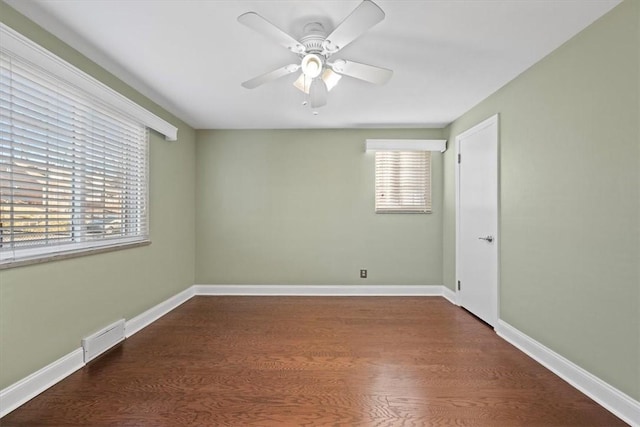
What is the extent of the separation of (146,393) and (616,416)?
2797 millimetres

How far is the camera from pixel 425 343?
2.79 metres

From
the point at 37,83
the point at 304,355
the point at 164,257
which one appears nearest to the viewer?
the point at 37,83

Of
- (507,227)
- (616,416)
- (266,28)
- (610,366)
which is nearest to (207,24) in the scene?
(266,28)

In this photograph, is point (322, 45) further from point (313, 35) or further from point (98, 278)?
point (98, 278)

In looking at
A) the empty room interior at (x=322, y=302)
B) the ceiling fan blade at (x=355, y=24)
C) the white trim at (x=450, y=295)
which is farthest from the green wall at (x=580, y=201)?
the ceiling fan blade at (x=355, y=24)

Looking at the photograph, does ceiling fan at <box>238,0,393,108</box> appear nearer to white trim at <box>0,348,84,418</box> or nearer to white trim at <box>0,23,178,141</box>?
white trim at <box>0,23,178,141</box>

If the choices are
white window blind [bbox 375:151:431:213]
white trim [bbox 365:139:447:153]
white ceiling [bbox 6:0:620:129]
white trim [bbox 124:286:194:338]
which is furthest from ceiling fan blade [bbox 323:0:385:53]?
white trim [bbox 124:286:194:338]

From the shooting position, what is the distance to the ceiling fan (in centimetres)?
162

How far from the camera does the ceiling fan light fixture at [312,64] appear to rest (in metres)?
1.98

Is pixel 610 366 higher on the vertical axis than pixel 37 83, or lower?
lower

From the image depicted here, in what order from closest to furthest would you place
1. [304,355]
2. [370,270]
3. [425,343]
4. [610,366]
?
[610,366], [304,355], [425,343], [370,270]

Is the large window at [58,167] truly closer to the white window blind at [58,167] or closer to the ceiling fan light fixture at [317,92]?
the white window blind at [58,167]

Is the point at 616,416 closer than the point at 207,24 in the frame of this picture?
Yes

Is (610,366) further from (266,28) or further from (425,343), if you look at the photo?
(266,28)
